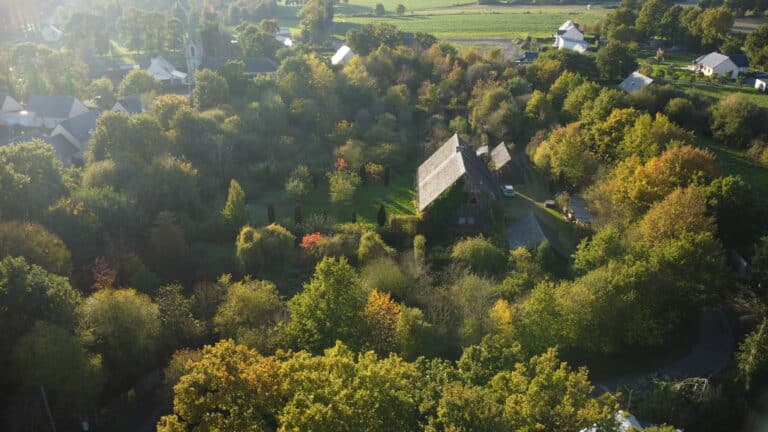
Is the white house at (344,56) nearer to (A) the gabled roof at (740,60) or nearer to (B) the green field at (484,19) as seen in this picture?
(B) the green field at (484,19)

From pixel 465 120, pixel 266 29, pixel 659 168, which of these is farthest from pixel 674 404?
pixel 266 29

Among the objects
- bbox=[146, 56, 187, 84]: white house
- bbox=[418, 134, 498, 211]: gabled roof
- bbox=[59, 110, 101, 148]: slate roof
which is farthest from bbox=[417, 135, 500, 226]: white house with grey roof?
bbox=[146, 56, 187, 84]: white house

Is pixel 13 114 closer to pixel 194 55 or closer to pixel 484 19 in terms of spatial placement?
pixel 194 55

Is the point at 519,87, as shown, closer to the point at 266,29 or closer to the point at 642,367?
the point at 642,367

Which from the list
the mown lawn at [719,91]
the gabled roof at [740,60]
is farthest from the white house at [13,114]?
the gabled roof at [740,60]

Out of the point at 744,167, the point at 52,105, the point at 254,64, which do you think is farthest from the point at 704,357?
the point at 52,105

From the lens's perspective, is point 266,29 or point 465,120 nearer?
point 465,120
